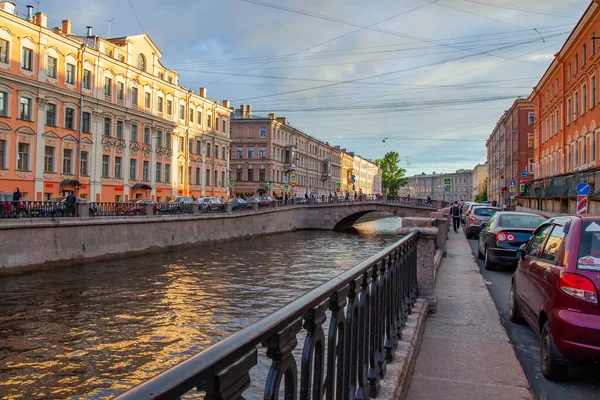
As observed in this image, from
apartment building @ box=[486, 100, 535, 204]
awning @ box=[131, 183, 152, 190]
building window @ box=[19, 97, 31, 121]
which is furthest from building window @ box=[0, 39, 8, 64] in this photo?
apartment building @ box=[486, 100, 535, 204]

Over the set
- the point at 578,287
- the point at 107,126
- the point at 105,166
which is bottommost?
the point at 578,287

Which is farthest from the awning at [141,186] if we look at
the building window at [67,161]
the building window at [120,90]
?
the building window at [120,90]

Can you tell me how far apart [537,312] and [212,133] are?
5390 centimetres

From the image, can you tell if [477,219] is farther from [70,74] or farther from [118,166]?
[118,166]

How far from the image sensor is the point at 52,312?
502 inches

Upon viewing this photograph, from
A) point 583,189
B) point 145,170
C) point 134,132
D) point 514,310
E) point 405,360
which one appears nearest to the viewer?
point 405,360

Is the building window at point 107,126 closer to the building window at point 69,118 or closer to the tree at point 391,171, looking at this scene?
the building window at point 69,118

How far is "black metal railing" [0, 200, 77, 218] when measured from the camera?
63.5 feet

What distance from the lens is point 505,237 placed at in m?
12.1

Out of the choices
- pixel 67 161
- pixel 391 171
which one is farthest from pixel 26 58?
pixel 391 171

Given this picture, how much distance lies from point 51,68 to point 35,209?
1744 centimetres

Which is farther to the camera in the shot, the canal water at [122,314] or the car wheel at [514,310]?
the canal water at [122,314]

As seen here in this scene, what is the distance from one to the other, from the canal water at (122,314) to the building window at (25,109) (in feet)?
49.3

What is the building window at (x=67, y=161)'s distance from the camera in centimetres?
3553
